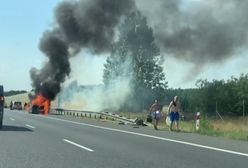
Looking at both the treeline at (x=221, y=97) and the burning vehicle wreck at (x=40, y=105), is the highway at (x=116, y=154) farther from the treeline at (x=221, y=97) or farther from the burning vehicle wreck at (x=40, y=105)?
the treeline at (x=221, y=97)

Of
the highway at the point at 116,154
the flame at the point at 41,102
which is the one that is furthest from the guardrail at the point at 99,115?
the highway at the point at 116,154

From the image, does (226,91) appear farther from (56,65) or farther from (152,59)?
(56,65)

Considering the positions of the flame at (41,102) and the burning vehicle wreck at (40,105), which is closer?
the burning vehicle wreck at (40,105)

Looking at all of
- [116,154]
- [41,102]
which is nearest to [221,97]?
[41,102]

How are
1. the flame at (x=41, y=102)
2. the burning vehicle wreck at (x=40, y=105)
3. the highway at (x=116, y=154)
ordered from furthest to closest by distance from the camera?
1. the flame at (x=41, y=102)
2. the burning vehicle wreck at (x=40, y=105)
3. the highway at (x=116, y=154)

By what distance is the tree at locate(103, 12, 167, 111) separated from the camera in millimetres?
72050

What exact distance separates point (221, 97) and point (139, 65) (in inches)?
503

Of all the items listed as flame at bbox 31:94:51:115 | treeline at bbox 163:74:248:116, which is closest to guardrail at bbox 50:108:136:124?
flame at bbox 31:94:51:115

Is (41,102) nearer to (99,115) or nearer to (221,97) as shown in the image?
(99,115)

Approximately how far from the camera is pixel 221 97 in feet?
240

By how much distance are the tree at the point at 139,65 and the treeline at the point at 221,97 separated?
609 centimetres

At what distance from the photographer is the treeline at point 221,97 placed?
7175 centimetres

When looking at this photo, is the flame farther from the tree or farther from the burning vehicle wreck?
the tree

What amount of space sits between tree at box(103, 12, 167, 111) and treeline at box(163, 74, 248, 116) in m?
6.09
